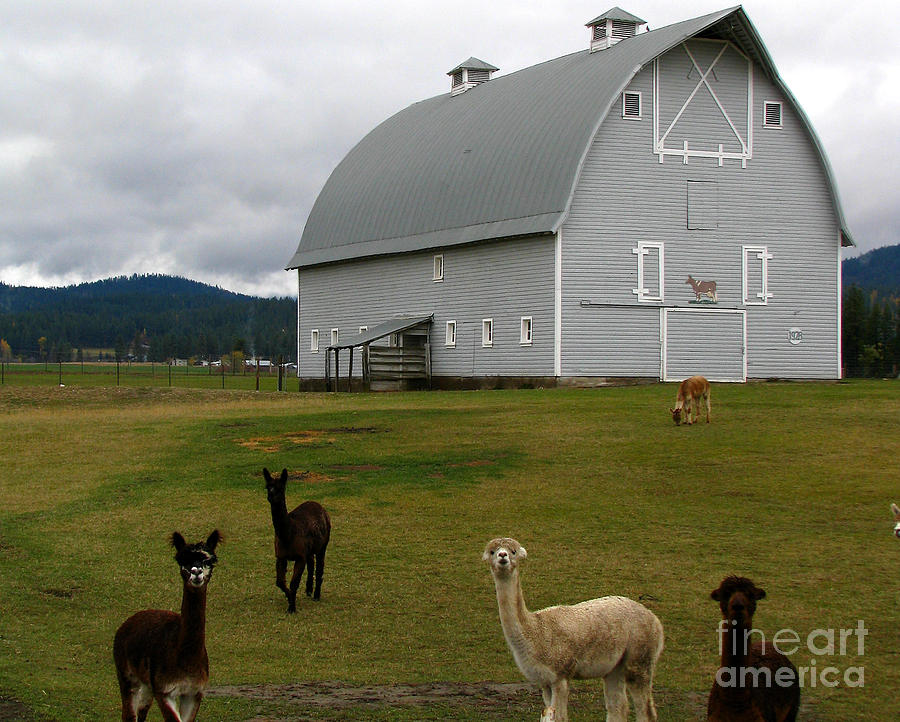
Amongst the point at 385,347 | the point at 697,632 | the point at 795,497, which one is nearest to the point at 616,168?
the point at 385,347

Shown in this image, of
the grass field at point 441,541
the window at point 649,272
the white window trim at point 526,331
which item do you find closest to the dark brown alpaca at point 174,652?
the grass field at point 441,541

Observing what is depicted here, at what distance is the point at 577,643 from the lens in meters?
8.78

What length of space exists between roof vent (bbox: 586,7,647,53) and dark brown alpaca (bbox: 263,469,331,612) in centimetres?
3752

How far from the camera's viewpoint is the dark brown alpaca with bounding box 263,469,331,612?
13250 mm

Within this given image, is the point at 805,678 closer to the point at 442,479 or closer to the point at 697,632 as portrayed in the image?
the point at 697,632

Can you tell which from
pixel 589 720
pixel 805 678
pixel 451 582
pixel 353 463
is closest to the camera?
pixel 589 720

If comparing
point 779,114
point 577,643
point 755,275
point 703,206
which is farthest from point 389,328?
point 577,643

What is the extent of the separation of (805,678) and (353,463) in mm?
14103

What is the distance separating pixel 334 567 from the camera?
15.6 m

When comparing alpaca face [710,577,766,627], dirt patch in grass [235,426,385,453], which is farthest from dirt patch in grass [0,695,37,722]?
dirt patch in grass [235,426,385,453]

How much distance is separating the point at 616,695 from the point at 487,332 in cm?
3659

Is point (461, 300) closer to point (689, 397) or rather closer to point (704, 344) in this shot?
point (704, 344)

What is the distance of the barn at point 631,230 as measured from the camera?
4219cm

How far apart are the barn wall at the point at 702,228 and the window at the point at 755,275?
17cm
